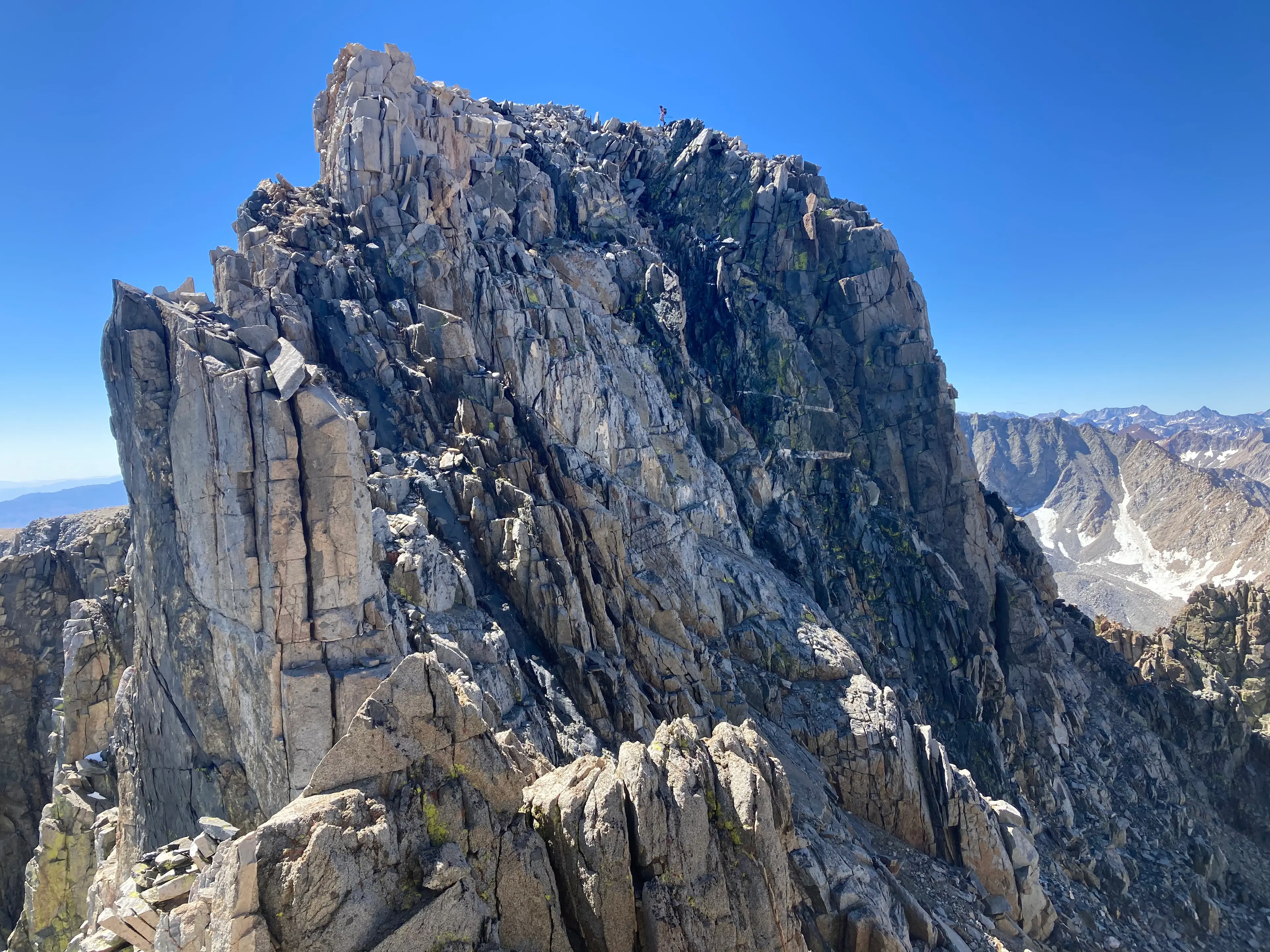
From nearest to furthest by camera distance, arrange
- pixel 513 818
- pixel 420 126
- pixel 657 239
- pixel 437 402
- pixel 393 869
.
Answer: pixel 393 869
pixel 513 818
pixel 437 402
pixel 420 126
pixel 657 239

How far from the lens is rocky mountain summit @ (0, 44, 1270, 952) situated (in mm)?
16438

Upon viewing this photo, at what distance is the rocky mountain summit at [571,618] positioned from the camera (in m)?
16.4

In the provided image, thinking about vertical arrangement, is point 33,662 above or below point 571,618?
below

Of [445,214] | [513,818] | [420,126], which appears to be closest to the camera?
[513,818]

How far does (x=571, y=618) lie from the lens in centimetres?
4278

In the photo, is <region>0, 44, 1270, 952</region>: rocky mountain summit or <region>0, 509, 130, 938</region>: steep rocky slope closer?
<region>0, 44, 1270, 952</region>: rocky mountain summit

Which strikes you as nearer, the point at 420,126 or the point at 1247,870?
the point at 1247,870

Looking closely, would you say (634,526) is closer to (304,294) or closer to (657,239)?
(304,294)

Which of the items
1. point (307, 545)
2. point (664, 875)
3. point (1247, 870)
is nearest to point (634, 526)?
point (307, 545)

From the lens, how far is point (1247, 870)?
63.5 m

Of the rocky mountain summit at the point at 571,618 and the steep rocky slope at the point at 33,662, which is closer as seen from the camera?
the rocky mountain summit at the point at 571,618

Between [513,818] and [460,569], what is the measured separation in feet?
83.6

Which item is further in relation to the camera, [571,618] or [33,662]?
[33,662]

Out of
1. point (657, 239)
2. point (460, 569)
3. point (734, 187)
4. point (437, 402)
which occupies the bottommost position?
point (460, 569)
